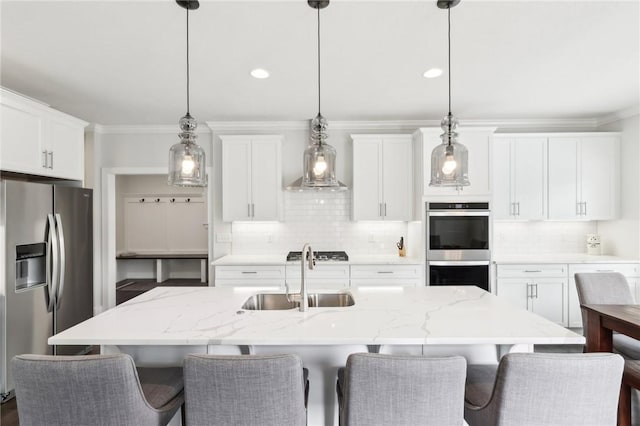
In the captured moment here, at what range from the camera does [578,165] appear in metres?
4.16

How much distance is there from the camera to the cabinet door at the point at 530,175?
13.7 ft

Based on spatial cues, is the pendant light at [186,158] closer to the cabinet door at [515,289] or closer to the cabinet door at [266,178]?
the cabinet door at [266,178]

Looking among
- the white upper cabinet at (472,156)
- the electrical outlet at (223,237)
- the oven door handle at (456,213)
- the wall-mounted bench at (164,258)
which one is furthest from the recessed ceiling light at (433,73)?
the wall-mounted bench at (164,258)

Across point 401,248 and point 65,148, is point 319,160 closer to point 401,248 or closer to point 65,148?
point 401,248

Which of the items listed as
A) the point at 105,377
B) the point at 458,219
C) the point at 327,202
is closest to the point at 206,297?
the point at 105,377

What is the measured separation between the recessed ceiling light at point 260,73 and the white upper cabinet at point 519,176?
9.24ft

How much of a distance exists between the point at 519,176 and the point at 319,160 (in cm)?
325

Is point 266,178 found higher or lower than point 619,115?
lower

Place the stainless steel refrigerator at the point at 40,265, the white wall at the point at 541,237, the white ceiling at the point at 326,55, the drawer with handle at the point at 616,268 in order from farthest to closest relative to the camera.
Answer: the white wall at the point at 541,237, the drawer with handle at the point at 616,268, the stainless steel refrigerator at the point at 40,265, the white ceiling at the point at 326,55

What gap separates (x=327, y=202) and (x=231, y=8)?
277 centimetres

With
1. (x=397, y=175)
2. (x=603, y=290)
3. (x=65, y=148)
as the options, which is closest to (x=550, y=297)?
(x=603, y=290)

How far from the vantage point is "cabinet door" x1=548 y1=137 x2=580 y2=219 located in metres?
4.16

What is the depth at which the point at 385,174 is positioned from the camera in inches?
165

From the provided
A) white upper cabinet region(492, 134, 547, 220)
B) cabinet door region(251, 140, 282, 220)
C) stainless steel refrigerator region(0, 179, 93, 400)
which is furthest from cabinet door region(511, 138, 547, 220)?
stainless steel refrigerator region(0, 179, 93, 400)
